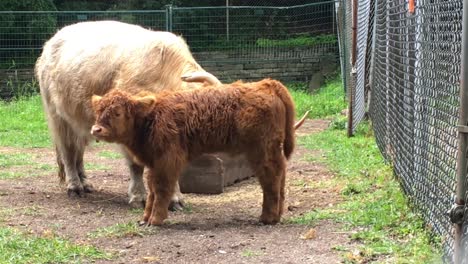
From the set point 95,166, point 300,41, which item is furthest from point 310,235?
point 300,41

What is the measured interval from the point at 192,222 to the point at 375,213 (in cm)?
151

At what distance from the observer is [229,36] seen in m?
19.5

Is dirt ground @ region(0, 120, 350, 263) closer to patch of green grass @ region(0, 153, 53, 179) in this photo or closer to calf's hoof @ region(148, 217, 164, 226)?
calf's hoof @ region(148, 217, 164, 226)

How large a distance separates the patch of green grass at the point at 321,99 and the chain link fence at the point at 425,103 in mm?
7334

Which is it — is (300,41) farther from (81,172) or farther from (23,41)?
(81,172)

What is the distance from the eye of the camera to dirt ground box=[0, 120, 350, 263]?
5328mm

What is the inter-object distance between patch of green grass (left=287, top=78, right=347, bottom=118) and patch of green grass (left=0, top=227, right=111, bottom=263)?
417 inches

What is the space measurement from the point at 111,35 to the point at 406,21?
115 inches

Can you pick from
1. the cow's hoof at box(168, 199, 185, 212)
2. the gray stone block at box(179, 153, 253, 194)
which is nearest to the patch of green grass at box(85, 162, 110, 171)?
the gray stone block at box(179, 153, 253, 194)

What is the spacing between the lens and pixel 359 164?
8852mm

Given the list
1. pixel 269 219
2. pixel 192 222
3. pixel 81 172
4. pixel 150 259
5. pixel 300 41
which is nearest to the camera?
pixel 150 259

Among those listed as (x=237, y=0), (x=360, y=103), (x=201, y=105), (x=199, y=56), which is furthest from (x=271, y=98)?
(x=237, y=0)

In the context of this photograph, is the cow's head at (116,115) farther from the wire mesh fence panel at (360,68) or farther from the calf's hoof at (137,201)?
the wire mesh fence panel at (360,68)

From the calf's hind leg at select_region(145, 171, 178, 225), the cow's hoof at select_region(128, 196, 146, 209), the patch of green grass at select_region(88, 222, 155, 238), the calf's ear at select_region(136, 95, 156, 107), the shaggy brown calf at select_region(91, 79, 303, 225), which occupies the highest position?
the calf's ear at select_region(136, 95, 156, 107)
